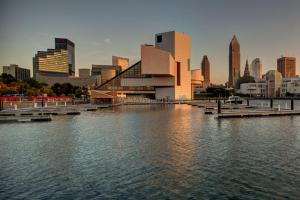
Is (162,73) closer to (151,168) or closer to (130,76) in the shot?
(130,76)

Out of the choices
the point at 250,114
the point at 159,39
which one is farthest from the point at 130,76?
the point at 250,114

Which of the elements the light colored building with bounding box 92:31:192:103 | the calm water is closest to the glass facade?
the light colored building with bounding box 92:31:192:103

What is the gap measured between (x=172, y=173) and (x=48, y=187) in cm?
552

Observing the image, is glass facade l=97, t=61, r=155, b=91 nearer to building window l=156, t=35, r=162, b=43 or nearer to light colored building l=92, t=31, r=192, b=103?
light colored building l=92, t=31, r=192, b=103

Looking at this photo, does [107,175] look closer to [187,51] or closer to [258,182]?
[258,182]

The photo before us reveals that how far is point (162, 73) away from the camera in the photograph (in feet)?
409

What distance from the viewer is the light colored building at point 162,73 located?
124 metres

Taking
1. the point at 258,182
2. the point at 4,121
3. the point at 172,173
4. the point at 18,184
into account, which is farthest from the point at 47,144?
the point at 4,121

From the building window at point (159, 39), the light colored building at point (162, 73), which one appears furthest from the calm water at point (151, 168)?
the building window at point (159, 39)

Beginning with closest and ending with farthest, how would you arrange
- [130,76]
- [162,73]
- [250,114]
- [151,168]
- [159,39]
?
[151,168], [250,114], [162,73], [159,39], [130,76]

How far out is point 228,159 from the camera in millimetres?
17250

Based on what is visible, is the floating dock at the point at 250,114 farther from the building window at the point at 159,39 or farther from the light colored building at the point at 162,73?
the building window at the point at 159,39

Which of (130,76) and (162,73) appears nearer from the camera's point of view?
(162,73)

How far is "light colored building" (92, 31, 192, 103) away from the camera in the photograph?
124 metres
